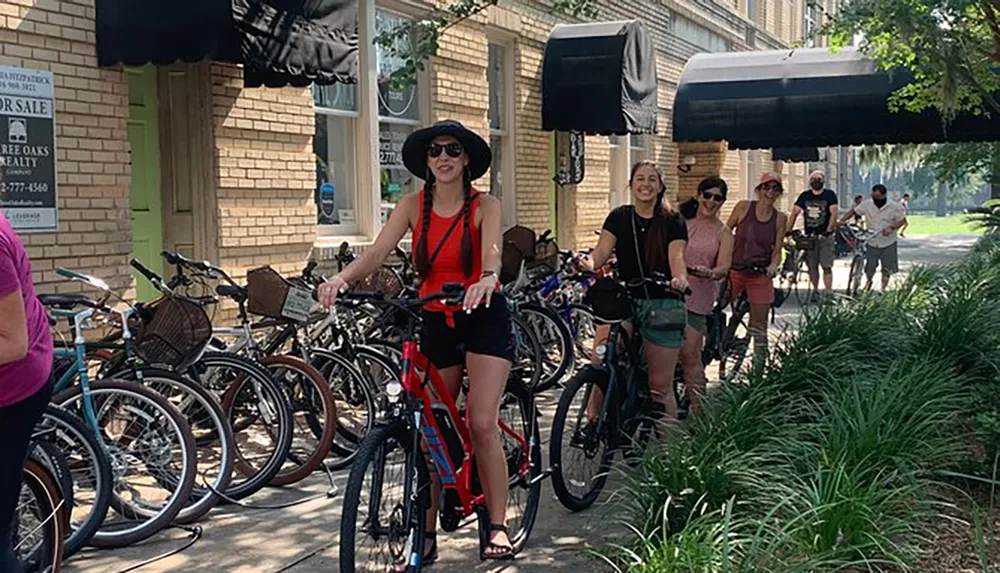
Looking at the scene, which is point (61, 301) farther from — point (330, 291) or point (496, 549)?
point (496, 549)

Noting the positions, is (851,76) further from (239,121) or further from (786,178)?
(786,178)

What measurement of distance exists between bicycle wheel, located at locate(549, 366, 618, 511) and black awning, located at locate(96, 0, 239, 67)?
3.46m

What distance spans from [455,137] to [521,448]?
4.99 ft

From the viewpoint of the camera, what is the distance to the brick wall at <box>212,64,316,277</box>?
8.23 m

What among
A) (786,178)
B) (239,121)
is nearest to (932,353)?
(239,121)

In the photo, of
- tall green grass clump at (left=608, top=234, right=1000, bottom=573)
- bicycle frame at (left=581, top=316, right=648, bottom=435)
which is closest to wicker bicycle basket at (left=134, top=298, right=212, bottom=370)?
bicycle frame at (left=581, top=316, right=648, bottom=435)

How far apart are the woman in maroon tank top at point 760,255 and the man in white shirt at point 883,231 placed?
18.8ft

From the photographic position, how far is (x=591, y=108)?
12812 millimetres

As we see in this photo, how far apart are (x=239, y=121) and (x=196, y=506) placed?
398 centimetres

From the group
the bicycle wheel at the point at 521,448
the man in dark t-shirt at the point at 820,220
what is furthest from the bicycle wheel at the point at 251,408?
the man in dark t-shirt at the point at 820,220

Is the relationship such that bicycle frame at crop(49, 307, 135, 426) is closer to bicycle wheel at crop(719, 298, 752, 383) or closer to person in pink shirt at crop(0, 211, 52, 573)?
person in pink shirt at crop(0, 211, 52, 573)

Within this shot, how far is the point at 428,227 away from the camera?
14.3 ft

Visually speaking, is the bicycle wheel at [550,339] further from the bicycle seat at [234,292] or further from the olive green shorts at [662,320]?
the bicycle seat at [234,292]

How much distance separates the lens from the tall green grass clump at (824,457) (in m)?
3.84
